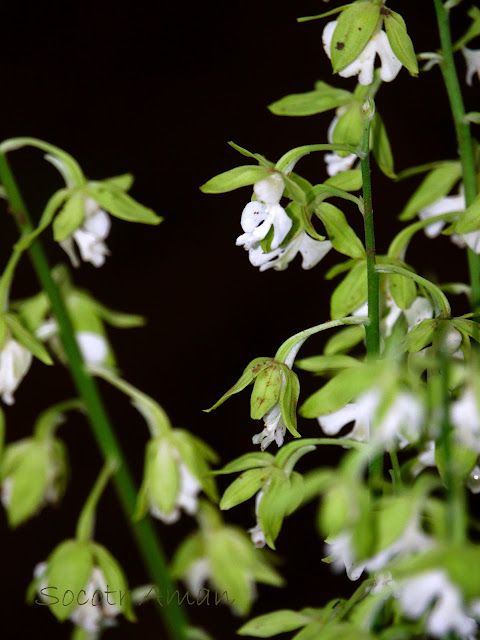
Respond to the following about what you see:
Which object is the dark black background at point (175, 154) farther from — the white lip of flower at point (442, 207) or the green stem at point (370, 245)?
the green stem at point (370, 245)

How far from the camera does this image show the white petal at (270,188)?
2.24 feet

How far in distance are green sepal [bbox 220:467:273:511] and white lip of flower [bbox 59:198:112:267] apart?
11.2 inches

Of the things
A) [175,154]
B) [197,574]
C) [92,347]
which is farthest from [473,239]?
[175,154]

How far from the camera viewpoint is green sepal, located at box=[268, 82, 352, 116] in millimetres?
820

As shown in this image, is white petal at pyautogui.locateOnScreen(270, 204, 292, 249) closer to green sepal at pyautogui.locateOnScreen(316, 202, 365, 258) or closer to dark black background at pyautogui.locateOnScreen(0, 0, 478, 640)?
green sepal at pyautogui.locateOnScreen(316, 202, 365, 258)

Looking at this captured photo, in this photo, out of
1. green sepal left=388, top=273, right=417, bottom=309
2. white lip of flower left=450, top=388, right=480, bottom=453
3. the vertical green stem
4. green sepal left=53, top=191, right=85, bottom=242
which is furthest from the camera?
green sepal left=53, top=191, right=85, bottom=242

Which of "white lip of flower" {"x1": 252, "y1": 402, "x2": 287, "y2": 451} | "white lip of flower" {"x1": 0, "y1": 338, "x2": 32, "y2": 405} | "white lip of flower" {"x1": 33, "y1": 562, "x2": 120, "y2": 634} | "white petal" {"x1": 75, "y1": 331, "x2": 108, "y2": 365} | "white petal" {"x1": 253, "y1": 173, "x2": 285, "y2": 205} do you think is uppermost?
"white petal" {"x1": 253, "y1": 173, "x2": 285, "y2": 205}

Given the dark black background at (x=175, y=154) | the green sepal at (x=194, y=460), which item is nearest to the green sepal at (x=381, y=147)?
the green sepal at (x=194, y=460)

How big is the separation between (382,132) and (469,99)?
4.68 ft

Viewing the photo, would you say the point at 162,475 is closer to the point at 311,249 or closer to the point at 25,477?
the point at 25,477

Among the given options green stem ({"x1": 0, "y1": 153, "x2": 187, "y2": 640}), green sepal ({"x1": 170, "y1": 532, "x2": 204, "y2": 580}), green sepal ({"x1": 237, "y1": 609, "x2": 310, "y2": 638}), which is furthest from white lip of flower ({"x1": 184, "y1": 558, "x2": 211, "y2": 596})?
green sepal ({"x1": 237, "y1": 609, "x2": 310, "y2": 638})

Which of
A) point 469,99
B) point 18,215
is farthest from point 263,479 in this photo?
point 469,99

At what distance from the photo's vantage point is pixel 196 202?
2209 millimetres

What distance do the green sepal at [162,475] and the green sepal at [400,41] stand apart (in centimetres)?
47
